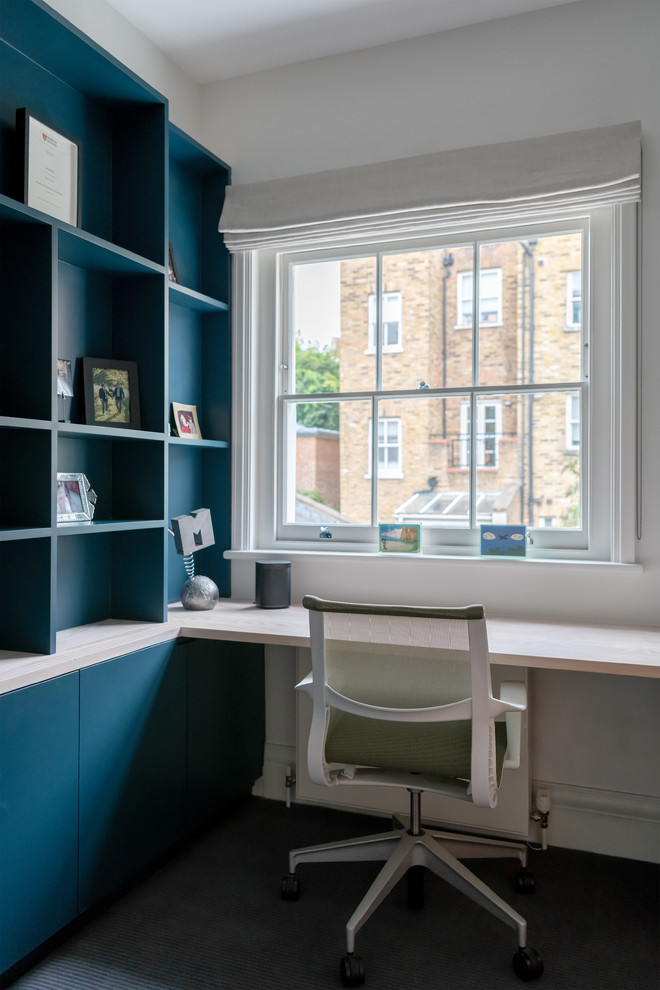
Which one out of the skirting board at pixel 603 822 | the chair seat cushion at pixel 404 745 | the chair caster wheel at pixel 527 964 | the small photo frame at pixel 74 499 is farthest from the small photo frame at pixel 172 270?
the chair caster wheel at pixel 527 964

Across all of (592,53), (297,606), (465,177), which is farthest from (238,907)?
(592,53)

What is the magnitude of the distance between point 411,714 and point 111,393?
1484 mm

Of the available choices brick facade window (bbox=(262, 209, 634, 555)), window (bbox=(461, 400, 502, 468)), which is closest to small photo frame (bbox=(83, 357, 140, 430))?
brick facade window (bbox=(262, 209, 634, 555))

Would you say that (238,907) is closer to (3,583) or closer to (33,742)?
(33,742)

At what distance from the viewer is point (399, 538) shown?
284cm

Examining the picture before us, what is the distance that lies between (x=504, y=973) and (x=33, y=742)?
136cm

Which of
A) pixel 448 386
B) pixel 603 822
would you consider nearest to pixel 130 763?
pixel 603 822

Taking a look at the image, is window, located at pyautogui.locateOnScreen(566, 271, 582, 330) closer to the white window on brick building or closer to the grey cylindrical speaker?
the white window on brick building

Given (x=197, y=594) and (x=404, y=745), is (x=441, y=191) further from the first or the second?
(x=404, y=745)

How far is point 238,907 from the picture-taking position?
2.16 meters

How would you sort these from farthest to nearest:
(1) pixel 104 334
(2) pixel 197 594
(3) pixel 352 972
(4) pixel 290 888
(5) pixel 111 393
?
1. (2) pixel 197 594
2. (1) pixel 104 334
3. (5) pixel 111 393
4. (4) pixel 290 888
5. (3) pixel 352 972

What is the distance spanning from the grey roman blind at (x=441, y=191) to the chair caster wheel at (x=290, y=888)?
2302 millimetres

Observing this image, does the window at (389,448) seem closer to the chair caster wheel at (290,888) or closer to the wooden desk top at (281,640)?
the wooden desk top at (281,640)

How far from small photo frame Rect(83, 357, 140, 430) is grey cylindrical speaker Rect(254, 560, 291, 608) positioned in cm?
72
